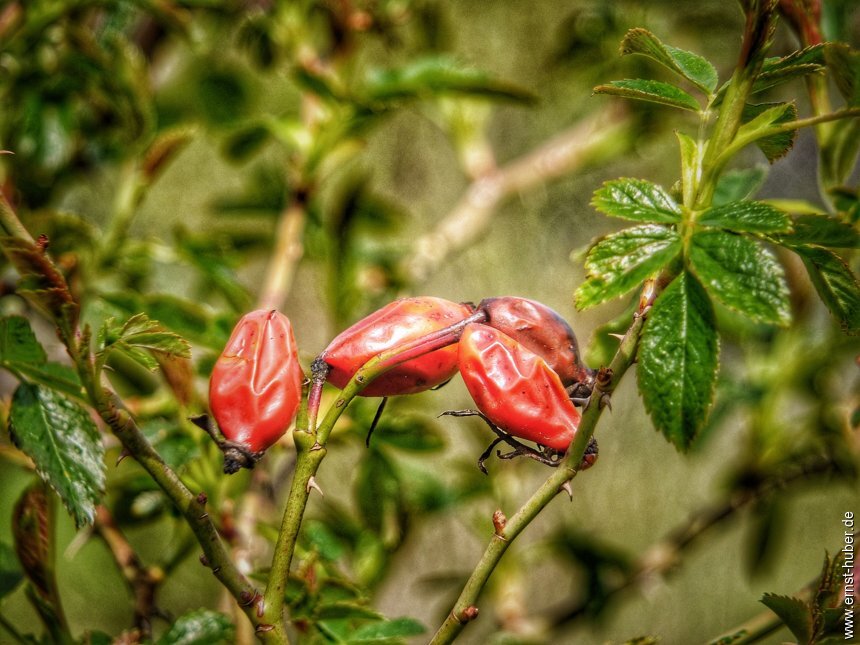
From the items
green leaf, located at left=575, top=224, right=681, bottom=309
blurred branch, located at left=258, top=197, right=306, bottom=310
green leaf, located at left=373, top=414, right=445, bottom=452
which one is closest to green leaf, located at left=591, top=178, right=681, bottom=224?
green leaf, located at left=575, top=224, right=681, bottom=309

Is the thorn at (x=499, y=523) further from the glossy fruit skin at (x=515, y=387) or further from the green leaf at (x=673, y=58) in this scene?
the green leaf at (x=673, y=58)

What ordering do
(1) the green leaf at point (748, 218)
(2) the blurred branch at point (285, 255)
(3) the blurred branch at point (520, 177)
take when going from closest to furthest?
(1) the green leaf at point (748, 218)
(2) the blurred branch at point (285, 255)
(3) the blurred branch at point (520, 177)

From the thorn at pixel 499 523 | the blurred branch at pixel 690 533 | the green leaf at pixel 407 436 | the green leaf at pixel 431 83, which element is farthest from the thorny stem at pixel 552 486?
the blurred branch at pixel 690 533

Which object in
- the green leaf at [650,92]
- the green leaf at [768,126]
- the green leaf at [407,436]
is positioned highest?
the green leaf at [650,92]

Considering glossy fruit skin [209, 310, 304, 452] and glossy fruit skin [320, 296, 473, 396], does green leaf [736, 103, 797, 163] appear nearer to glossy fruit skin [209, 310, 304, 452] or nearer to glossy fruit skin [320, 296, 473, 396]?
glossy fruit skin [320, 296, 473, 396]

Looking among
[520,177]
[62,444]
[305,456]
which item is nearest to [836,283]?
[305,456]

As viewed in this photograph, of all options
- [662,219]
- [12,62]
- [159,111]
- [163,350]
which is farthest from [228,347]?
[159,111]
